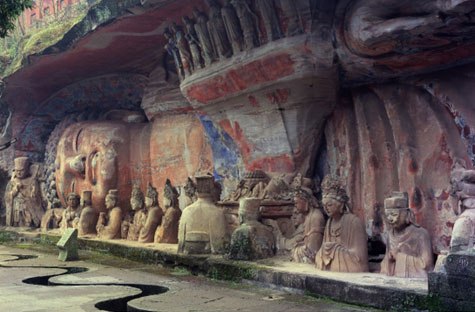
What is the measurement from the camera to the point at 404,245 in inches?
194

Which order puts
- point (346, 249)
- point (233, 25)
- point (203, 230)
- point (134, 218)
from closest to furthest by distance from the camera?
point (346, 249), point (203, 230), point (233, 25), point (134, 218)

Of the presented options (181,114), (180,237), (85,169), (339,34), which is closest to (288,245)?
(180,237)

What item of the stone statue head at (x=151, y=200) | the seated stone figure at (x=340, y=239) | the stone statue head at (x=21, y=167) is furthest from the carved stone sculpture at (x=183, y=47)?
the stone statue head at (x=21, y=167)

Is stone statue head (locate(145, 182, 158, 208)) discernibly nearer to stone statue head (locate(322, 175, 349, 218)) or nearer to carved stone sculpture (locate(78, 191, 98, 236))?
carved stone sculpture (locate(78, 191, 98, 236))

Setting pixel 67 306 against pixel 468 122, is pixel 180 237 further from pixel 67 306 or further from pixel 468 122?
pixel 468 122

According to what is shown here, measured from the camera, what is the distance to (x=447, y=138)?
5922mm

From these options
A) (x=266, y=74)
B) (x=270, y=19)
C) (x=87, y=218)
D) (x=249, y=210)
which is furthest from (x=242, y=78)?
(x=87, y=218)

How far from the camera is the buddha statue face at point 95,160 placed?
11.4 m

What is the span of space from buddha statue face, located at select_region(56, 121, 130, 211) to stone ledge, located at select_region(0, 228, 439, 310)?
3644 millimetres

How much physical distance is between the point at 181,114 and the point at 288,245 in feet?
16.7

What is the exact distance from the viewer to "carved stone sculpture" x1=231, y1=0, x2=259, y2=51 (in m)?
7.01

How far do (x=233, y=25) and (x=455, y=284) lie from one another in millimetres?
4711

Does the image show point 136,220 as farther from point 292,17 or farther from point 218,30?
point 292,17

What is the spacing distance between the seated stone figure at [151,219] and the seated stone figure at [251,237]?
3115mm
